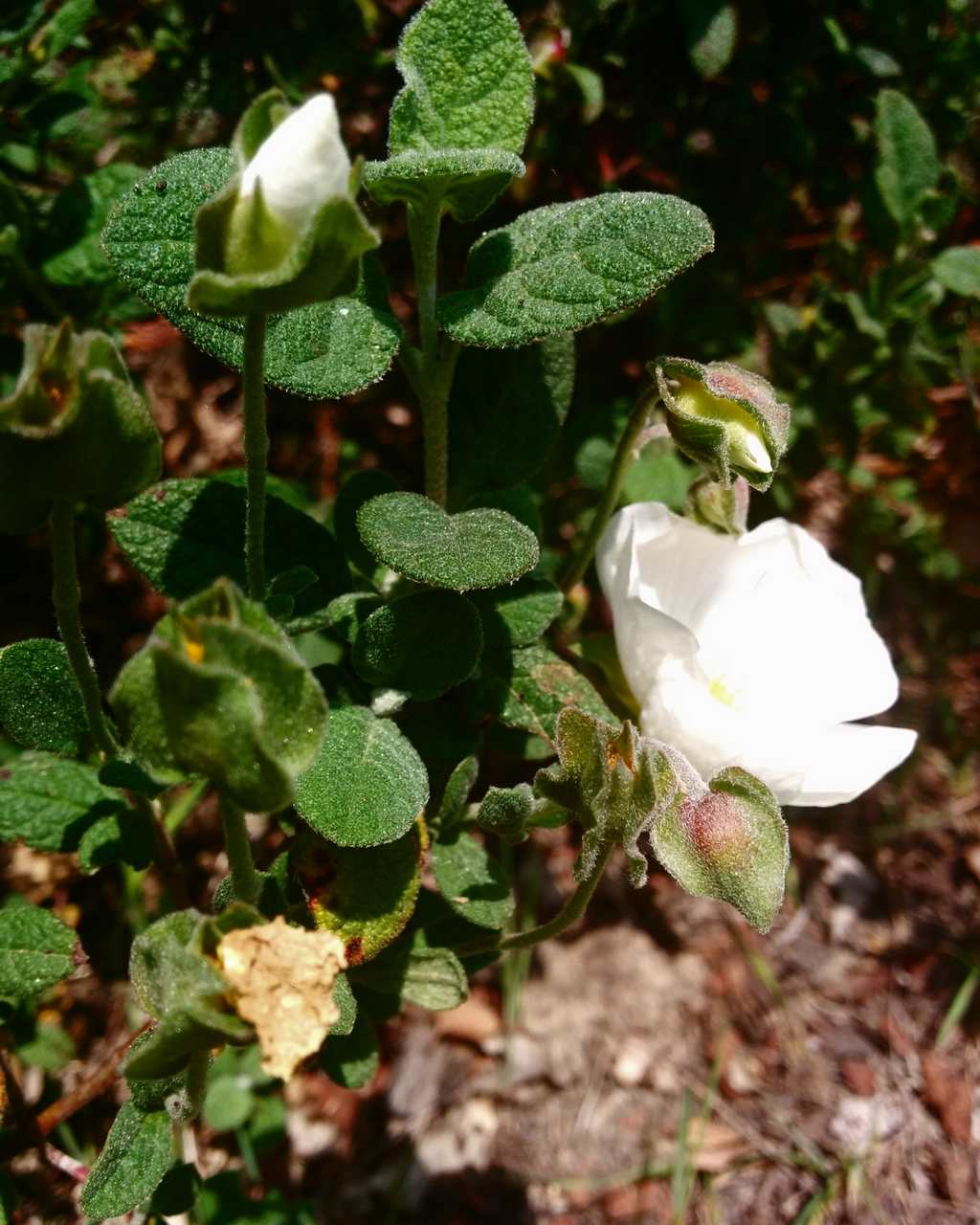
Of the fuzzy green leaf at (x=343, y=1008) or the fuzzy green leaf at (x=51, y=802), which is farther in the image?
the fuzzy green leaf at (x=51, y=802)

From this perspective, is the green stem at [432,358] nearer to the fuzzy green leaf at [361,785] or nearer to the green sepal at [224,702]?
the fuzzy green leaf at [361,785]

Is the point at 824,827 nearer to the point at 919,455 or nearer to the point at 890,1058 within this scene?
the point at 890,1058

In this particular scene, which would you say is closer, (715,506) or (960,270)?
(715,506)

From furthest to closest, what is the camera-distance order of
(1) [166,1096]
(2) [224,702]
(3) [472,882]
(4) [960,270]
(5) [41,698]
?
(4) [960,270] → (3) [472,882] → (5) [41,698] → (1) [166,1096] → (2) [224,702]

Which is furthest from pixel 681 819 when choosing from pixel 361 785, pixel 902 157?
pixel 902 157

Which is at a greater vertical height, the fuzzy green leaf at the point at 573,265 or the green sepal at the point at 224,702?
the fuzzy green leaf at the point at 573,265

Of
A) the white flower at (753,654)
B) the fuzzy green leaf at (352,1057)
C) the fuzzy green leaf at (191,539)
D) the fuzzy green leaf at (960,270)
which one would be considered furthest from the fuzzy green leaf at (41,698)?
the fuzzy green leaf at (960,270)

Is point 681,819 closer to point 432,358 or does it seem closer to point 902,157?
point 432,358
